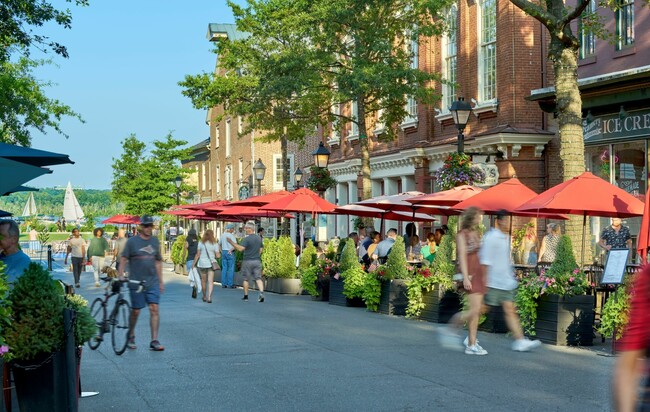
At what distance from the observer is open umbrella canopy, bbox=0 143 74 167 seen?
11125 millimetres

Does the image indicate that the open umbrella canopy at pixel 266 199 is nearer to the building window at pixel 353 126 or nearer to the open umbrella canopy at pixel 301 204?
the open umbrella canopy at pixel 301 204

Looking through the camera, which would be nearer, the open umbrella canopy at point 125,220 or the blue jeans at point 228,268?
the blue jeans at point 228,268

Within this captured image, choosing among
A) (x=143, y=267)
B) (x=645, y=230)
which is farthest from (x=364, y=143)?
(x=645, y=230)

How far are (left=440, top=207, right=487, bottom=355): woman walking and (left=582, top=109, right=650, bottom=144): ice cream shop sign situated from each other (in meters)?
9.87

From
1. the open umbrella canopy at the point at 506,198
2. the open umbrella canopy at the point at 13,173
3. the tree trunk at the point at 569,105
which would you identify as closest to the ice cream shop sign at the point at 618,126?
the open umbrella canopy at the point at 506,198

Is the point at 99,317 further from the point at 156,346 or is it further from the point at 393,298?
the point at 393,298

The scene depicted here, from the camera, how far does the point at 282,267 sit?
2681cm

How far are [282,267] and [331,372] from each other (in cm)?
1563

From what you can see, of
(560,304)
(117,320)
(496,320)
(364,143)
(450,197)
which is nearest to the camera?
(117,320)

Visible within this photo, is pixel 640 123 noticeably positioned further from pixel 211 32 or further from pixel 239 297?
pixel 211 32

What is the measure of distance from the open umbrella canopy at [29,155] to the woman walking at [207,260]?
10218 millimetres

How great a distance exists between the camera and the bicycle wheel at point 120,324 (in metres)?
13.7

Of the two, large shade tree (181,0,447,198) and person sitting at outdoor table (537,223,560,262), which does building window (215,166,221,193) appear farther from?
person sitting at outdoor table (537,223,560,262)

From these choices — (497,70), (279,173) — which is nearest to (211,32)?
(279,173)
